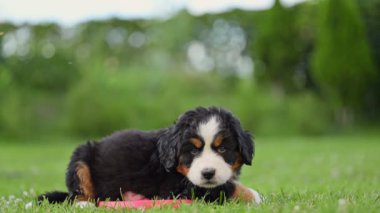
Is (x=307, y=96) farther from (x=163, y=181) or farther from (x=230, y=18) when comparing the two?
(x=163, y=181)

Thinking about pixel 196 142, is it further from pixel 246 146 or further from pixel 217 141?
pixel 246 146

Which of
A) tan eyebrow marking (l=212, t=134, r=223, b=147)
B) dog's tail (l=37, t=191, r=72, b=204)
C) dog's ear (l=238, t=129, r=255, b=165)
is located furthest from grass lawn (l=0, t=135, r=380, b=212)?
tan eyebrow marking (l=212, t=134, r=223, b=147)

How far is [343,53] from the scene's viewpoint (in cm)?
2722

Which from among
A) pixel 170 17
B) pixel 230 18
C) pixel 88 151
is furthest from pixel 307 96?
pixel 88 151

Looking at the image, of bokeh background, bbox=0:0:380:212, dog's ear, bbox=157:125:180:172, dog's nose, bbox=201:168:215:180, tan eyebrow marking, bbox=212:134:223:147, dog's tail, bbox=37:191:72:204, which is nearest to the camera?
dog's nose, bbox=201:168:215:180

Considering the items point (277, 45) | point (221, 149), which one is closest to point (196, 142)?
point (221, 149)

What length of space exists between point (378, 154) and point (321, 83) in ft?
38.9

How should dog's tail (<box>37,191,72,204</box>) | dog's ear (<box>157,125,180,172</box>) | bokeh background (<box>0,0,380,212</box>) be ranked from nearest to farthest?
dog's ear (<box>157,125,180,172</box>) < dog's tail (<box>37,191,72,204</box>) < bokeh background (<box>0,0,380,212</box>)

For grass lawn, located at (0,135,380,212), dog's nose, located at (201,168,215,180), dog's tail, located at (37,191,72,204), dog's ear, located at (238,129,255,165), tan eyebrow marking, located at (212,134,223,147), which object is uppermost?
tan eyebrow marking, located at (212,134,223,147)

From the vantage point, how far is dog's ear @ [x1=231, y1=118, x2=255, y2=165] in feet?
18.9

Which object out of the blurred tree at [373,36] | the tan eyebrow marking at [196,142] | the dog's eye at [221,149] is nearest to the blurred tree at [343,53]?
the blurred tree at [373,36]

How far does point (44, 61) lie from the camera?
29266mm

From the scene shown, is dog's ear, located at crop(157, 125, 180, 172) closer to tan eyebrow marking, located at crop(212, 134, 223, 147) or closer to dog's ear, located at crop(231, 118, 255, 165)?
tan eyebrow marking, located at crop(212, 134, 223, 147)

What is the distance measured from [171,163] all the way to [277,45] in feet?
78.7
